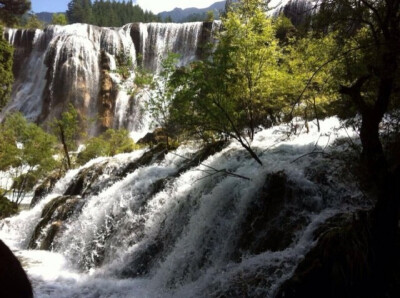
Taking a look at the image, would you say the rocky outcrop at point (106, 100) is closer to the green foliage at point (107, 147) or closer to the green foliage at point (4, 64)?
the green foliage at point (107, 147)

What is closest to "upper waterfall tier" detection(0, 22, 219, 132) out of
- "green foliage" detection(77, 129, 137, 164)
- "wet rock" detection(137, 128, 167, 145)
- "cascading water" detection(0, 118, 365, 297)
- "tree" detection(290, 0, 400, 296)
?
"green foliage" detection(77, 129, 137, 164)

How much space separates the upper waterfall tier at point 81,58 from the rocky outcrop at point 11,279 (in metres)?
30.4

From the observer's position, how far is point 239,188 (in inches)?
343

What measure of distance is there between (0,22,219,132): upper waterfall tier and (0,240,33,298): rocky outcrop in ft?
99.7

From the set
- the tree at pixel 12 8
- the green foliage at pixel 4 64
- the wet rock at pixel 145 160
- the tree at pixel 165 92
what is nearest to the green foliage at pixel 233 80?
the tree at pixel 165 92

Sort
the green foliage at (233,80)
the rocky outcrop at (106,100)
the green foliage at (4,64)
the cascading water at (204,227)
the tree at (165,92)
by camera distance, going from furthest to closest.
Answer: the rocky outcrop at (106,100) < the green foliage at (4,64) < the tree at (165,92) < the green foliage at (233,80) < the cascading water at (204,227)

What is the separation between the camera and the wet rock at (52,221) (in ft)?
44.0

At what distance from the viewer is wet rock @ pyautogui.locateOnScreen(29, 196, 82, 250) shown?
13.4 m

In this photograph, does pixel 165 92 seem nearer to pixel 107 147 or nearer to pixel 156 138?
pixel 156 138

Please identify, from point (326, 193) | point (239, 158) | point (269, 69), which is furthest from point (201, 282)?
point (269, 69)

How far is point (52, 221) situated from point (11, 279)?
12.6 meters

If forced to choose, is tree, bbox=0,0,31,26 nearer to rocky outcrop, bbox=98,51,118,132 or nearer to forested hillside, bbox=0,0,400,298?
rocky outcrop, bbox=98,51,118,132

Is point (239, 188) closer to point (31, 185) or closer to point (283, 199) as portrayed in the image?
point (283, 199)

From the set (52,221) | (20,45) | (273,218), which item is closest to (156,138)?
→ (52,221)
